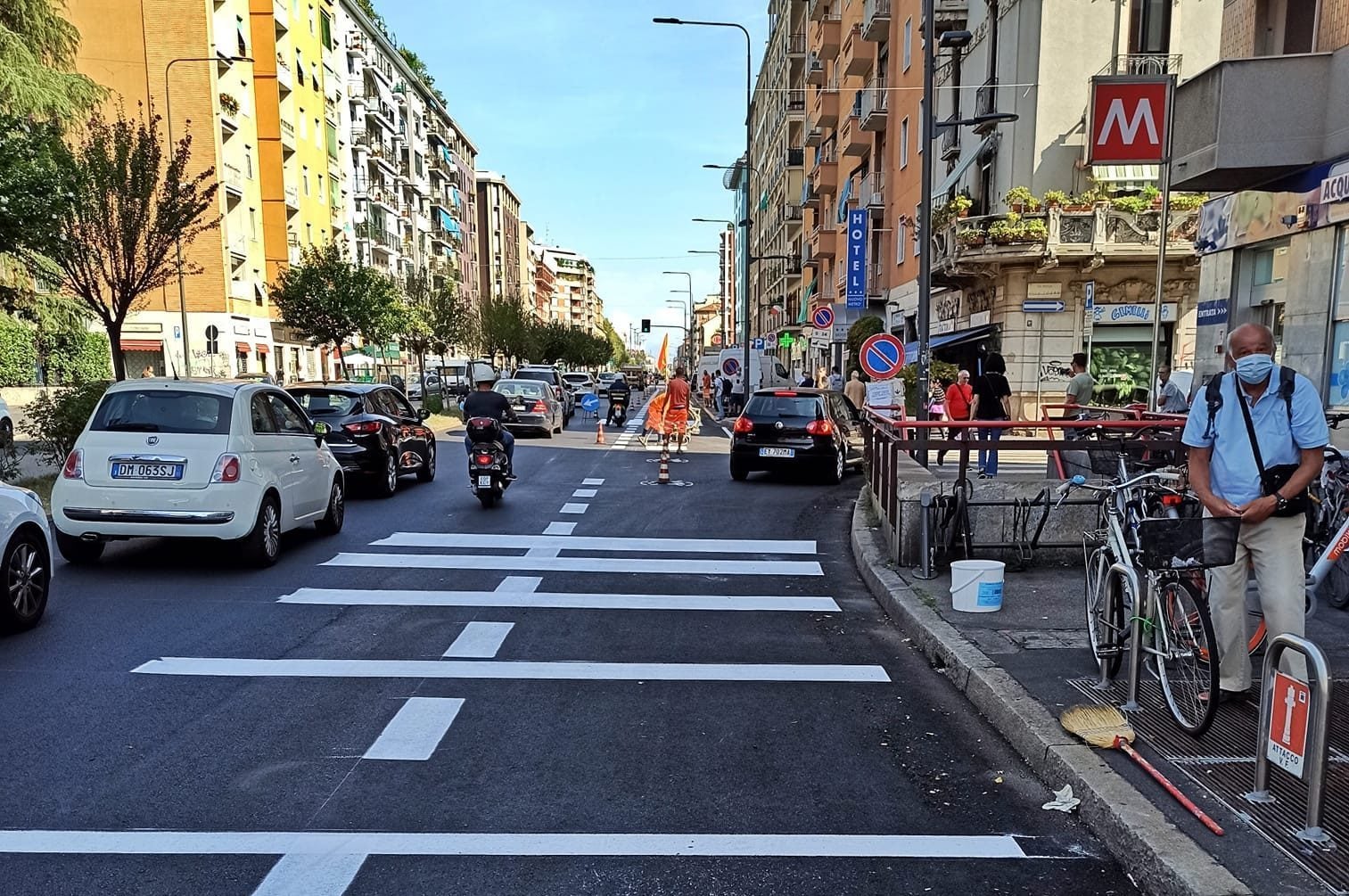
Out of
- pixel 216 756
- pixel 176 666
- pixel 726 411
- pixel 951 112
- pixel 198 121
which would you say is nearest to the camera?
pixel 216 756

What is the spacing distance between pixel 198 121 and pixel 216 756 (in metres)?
44.4

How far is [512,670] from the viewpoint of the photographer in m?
5.61

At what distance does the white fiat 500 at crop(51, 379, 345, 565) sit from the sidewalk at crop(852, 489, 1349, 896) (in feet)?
18.5

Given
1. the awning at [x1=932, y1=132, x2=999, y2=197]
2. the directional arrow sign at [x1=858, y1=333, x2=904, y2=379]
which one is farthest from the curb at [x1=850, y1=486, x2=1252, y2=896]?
the awning at [x1=932, y1=132, x2=999, y2=197]

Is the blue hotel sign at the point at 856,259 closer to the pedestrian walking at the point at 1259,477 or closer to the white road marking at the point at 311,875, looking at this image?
the pedestrian walking at the point at 1259,477

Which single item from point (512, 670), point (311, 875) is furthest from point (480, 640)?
point (311, 875)

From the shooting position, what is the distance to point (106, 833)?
138 inches

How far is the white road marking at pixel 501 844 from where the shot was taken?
3418 mm

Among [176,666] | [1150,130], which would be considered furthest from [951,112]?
[176,666]

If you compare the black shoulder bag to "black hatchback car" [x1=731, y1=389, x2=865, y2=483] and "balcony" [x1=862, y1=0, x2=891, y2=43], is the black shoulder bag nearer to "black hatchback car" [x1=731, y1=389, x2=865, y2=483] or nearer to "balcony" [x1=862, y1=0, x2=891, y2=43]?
"black hatchback car" [x1=731, y1=389, x2=865, y2=483]

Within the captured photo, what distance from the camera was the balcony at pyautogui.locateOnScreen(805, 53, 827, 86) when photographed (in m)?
50.5

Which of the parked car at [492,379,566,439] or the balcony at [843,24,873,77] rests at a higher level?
the balcony at [843,24,873,77]

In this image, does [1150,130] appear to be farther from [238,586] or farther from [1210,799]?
[238,586]

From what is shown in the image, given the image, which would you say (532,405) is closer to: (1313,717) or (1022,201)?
(1022,201)
